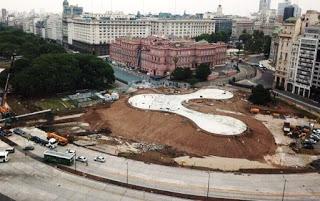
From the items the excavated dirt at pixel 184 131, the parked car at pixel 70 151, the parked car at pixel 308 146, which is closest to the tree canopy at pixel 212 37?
the excavated dirt at pixel 184 131

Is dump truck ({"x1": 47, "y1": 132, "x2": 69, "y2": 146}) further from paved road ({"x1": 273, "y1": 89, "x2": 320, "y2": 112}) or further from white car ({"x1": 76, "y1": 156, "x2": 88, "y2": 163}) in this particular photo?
paved road ({"x1": 273, "y1": 89, "x2": 320, "y2": 112})

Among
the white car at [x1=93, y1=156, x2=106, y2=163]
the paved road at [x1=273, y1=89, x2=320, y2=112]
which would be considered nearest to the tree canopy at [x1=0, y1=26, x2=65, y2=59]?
the white car at [x1=93, y1=156, x2=106, y2=163]

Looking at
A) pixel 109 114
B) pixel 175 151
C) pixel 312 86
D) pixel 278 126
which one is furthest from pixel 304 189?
pixel 312 86

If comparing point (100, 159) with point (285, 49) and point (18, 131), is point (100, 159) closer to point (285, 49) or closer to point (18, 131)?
point (18, 131)

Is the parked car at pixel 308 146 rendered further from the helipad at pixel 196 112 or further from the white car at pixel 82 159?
the white car at pixel 82 159

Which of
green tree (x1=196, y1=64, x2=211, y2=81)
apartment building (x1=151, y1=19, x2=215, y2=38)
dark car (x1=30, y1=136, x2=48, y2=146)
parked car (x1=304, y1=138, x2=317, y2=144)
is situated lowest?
dark car (x1=30, y1=136, x2=48, y2=146)

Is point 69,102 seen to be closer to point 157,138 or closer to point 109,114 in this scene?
point 109,114
